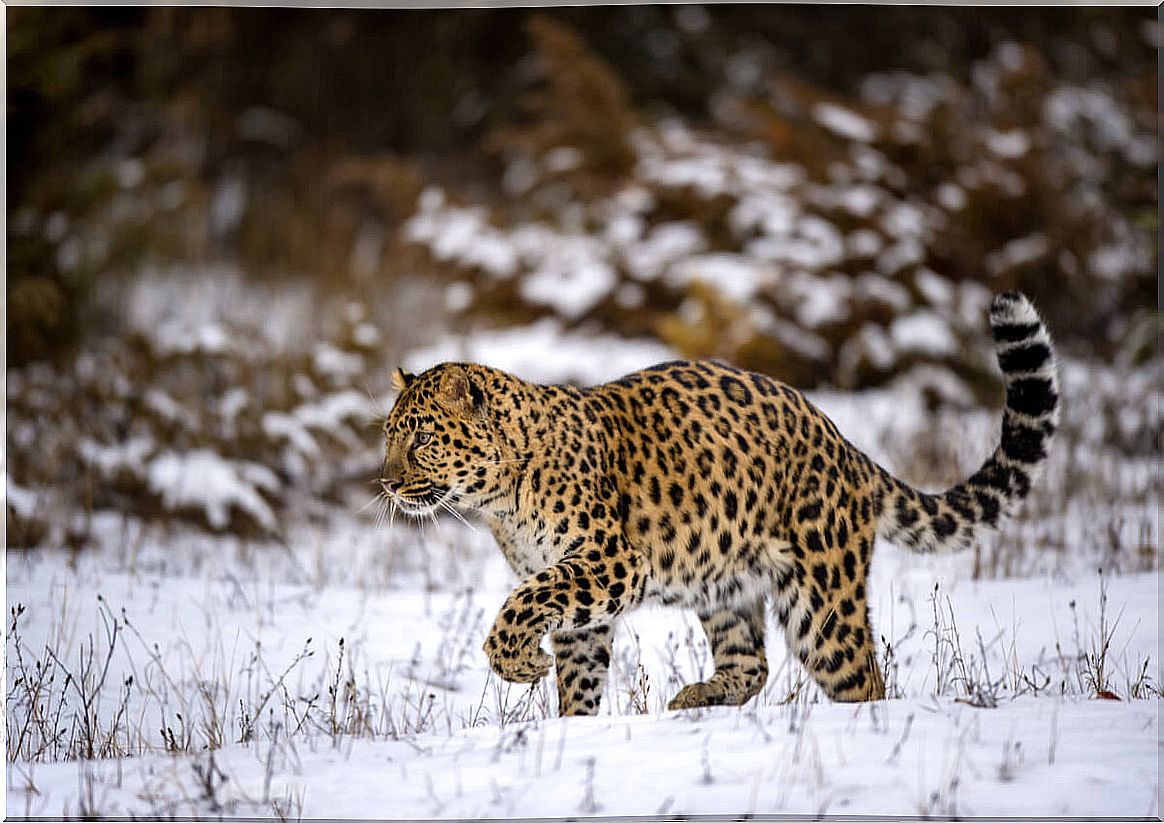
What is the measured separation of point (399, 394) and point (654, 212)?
24.9 feet

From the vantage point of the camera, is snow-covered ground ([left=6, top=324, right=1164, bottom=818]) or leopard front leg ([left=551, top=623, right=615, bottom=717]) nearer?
snow-covered ground ([left=6, top=324, right=1164, bottom=818])

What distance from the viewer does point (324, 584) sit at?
7840 millimetres

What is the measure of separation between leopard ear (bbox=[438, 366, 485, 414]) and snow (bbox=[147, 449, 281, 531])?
4.81 m

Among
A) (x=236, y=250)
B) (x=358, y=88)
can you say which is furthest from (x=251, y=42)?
(x=236, y=250)

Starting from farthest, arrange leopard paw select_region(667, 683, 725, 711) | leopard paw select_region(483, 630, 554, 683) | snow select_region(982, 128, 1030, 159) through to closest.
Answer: snow select_region(982, 128, 1030, 159) < leopard paw select_region(667, 683, 725, 711) < leopard paw select_region(483, 630, 554, 683)

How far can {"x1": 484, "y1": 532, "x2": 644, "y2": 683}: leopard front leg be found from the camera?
4.68 metres

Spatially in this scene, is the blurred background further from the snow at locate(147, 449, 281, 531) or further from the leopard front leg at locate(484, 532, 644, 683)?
the leopard front leg at locate(484, 532, 644, 683)

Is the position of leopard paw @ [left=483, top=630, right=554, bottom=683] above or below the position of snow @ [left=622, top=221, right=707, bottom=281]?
below

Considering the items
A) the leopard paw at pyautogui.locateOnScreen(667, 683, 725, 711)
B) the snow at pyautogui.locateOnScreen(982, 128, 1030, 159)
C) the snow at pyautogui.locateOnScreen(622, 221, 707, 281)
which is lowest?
the leopard paw at pyautogui.locateOnScreen(667, 683, 725, 711)

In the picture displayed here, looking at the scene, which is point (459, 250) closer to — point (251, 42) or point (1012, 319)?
point (251, 42)

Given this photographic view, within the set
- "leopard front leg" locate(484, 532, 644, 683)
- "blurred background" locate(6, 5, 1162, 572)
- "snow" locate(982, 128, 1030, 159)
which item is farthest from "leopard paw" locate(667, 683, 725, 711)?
"snow" locate(982, 128, 1030, 159)

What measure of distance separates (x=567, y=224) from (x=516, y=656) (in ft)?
28.1

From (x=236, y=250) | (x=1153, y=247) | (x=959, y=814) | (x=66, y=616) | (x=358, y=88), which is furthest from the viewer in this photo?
(x=236, y=250)

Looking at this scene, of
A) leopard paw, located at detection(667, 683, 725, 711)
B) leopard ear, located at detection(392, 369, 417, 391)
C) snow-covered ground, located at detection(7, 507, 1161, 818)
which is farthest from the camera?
leopard paw, located at detection(667, 683, 725, 711)
